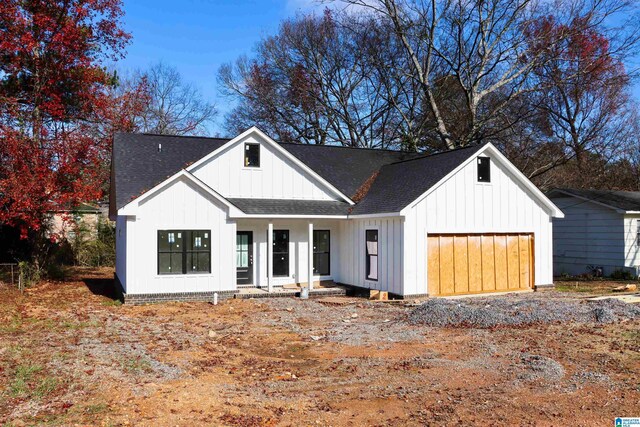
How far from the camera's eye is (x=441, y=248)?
57.1ft

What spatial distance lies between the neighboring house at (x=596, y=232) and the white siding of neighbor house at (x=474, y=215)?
524 centimetres

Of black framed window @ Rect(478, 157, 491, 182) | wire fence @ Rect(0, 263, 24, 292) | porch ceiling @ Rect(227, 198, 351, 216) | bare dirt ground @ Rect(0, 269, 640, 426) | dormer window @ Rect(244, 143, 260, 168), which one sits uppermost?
dormer window @ Rect(244, 143, 260, 168)

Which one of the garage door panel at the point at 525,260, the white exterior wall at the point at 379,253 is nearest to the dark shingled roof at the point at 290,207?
the white exterior wall at the point at 379,253

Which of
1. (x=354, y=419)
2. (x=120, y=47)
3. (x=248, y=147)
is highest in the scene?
(x=120, y=47)

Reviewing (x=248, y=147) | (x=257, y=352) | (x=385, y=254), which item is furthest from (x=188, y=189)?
(x=257, y=352)

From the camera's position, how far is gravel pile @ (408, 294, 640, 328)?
12438 mm

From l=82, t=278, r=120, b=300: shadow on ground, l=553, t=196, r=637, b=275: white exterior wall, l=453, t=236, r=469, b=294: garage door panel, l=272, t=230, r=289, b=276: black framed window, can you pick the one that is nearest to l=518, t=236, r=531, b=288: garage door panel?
l=453, t=236, r=469, b=294: garage door panel

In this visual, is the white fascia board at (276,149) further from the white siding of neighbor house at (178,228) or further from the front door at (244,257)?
the front door at (244,257)

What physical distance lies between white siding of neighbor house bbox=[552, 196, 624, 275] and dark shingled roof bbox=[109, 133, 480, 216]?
8.54 metres

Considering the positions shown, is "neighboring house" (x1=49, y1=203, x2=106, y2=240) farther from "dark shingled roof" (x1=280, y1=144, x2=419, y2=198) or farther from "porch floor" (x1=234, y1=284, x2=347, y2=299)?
"porch floor" (x1=234, y1=284, x2=347, y2=299)

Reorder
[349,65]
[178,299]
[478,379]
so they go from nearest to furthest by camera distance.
Result: 1. [478,379]
2. [178,299]
3. [349,65]

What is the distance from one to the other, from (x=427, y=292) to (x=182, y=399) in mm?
11106

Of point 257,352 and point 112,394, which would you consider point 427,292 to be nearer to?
point 257,352

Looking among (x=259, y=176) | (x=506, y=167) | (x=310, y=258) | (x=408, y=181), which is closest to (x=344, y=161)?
(x=408, y=181)
